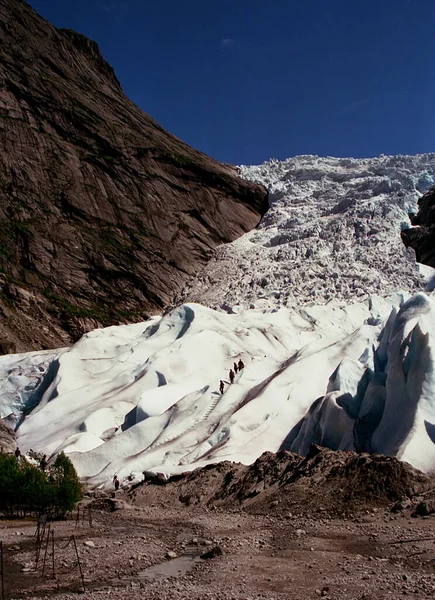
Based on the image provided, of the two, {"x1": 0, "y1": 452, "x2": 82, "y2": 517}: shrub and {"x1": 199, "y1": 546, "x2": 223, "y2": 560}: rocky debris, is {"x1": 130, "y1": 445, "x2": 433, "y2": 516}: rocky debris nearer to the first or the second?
{"x1": 199, "y1": 546, "x2": 223, "y2": 560}: rocky debris

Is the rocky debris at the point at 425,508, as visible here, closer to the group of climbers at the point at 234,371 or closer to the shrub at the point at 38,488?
the shrub at the point at 38,488

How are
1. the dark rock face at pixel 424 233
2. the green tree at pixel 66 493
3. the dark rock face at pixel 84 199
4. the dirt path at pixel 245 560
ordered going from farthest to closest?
1. the dark rock face at pixel 84 199
2. the dark rock face at pixel 424 233
3. the green tree at pixel 66 493
4. the dirt path at pixel 245 560

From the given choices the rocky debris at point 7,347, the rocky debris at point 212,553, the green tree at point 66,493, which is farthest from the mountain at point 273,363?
the rocky debris at point 212,553

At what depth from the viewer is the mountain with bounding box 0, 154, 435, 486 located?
74.1 ft

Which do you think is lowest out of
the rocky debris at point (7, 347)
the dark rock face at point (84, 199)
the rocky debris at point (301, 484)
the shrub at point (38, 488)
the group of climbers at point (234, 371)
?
the shrub at point (38, 488)

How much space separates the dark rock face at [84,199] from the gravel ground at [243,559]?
3260 cm

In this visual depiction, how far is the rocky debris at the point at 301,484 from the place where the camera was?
16.0 meters

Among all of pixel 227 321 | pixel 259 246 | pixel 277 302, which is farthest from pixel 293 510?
pixel 259 246

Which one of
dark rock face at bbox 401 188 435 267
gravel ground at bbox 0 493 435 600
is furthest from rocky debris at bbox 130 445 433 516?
dark rock face at bbox 401 188 435 267

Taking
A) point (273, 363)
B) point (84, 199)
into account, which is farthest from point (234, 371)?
point (84, 199)

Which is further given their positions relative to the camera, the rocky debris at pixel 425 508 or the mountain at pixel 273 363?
the mountain at pixel 273 363

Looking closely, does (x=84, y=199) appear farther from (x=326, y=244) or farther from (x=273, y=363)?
(x=273, y=363)

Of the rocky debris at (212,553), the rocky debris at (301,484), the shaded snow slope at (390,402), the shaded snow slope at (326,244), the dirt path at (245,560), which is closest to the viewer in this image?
the dirt path at (245,560)

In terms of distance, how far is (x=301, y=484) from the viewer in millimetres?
18109
